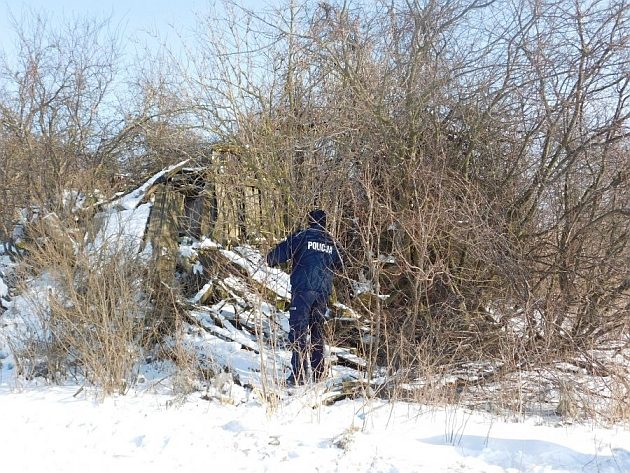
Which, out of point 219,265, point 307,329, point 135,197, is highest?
point 135,197

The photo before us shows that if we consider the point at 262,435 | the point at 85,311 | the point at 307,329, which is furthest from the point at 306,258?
the point at 262,435

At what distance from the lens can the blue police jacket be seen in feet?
20.6

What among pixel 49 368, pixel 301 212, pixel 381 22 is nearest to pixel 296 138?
pixel 301 212

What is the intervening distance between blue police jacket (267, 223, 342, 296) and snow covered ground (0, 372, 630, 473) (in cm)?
156

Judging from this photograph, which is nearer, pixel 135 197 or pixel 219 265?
pixel 219 265

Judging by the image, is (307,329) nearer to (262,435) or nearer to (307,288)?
(307,288)

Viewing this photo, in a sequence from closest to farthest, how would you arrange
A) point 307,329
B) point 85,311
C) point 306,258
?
point 85,311, point 307,329, point 306,258

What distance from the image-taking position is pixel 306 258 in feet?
20.8

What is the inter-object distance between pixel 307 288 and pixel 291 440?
2466 millimetres

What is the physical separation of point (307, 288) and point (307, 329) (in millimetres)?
438

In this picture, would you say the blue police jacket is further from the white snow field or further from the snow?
the snow

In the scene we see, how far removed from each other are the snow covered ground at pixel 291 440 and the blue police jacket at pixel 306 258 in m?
1.56

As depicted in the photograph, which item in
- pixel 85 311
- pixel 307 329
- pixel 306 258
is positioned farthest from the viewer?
pixel 306 258

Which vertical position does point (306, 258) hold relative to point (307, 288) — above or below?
above
